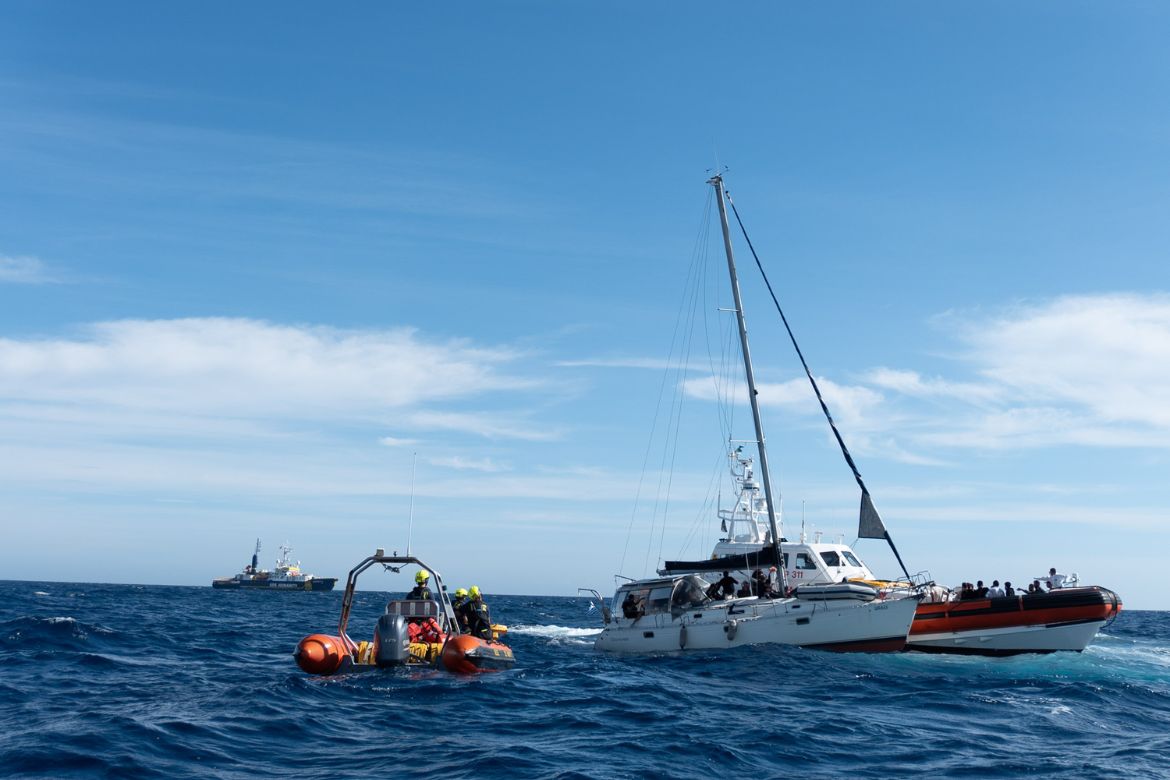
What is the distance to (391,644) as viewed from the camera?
18.3 metres

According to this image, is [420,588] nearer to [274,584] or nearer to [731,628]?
[731,628]

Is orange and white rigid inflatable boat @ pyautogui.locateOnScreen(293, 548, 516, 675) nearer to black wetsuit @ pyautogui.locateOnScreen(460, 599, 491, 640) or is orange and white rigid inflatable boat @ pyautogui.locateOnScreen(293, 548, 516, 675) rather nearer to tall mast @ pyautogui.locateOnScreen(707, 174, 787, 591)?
black wetsuit @ pyautogui.locateOnScreen(460, 599, 491, 640)

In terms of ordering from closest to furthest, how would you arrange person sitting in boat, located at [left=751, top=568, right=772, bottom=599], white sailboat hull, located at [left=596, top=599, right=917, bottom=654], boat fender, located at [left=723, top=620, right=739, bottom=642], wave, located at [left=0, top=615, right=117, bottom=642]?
white sailboat hull, located at [left=596, top=599, right=917, bottom=654] < boat fender, located at [left=723, top=620, right=739, bottom=642] < wave, located at [left=0, top=615, right=117, bottom=642] < person sitting in boat, located at [left=751, top=568, right=772, bottom=599]

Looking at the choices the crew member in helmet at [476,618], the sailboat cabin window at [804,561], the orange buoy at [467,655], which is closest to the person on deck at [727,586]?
the sailboat cabin window at [804,561]

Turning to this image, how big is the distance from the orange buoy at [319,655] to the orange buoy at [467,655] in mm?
2207

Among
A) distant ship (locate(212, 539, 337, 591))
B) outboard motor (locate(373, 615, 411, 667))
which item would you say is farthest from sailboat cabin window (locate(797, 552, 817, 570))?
distant ship (locate(212, 539, 337, 591))

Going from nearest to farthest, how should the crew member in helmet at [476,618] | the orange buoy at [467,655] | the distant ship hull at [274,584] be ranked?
1. the orange buoy at [467,655]
2. the crew member in helmet at [476,618]
3. the distant ship hull at [274,584]

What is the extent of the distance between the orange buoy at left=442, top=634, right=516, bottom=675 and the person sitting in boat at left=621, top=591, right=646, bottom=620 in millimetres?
9269

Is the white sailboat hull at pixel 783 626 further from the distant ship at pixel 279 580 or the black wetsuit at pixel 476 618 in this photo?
the distant ship at pixel 279 580

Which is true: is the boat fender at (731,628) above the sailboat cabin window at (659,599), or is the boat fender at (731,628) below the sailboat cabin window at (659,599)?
below

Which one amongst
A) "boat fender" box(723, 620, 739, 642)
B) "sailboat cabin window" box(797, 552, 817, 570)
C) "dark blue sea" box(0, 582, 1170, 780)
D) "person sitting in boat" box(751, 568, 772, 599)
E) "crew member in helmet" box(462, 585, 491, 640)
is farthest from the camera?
"sailboat cabin window" box(797, 552, 817, 570)

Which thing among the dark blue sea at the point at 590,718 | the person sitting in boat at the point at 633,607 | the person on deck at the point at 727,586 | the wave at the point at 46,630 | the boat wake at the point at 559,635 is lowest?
the dark blue sea at the point at 590,718

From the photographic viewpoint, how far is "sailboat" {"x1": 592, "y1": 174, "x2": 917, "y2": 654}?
2388 centimetres

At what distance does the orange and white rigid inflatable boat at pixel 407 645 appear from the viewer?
18.3 meters
